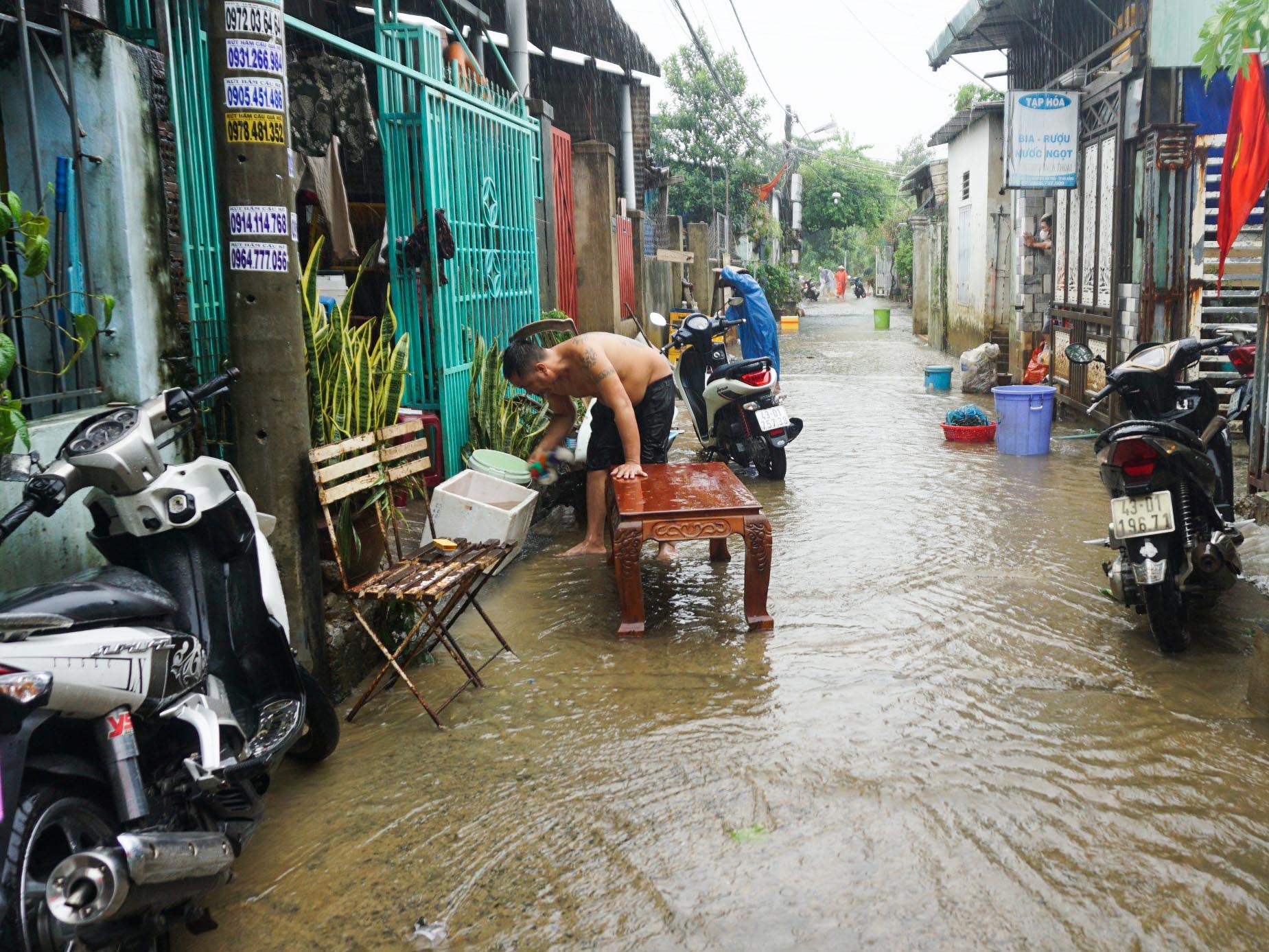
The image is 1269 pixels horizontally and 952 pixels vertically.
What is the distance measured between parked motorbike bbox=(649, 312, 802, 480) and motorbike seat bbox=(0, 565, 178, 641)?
6.01 m

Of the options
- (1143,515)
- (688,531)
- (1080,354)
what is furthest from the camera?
(1080,354)

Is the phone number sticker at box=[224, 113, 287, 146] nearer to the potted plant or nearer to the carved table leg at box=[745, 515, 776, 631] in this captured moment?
the potted plant

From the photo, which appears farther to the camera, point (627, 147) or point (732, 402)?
point (627, 147)

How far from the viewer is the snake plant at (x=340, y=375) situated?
4605 millimetres

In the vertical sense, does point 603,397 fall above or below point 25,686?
above

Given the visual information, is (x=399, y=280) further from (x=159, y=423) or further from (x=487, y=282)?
(x=159, y=423)

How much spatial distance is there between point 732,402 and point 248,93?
211 inches

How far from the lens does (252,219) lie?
3816mm

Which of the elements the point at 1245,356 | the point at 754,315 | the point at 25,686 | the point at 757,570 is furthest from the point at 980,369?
the point at 25,686

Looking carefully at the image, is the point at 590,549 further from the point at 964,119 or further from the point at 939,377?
the point at 964,119

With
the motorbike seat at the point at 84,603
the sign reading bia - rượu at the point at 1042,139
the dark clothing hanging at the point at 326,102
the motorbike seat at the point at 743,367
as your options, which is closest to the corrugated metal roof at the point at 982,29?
the sign reading bia - rượu at the point at 1042,139

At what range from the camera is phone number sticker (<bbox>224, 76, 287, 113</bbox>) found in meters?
3.74

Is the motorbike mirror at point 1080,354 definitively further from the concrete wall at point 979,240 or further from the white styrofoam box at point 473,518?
the concrete wall at point 979,240

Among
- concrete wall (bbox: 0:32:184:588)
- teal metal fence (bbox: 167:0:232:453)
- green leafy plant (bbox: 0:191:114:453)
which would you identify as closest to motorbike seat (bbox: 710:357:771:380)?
teal metal fence (bbox: 167:0:232:453)
